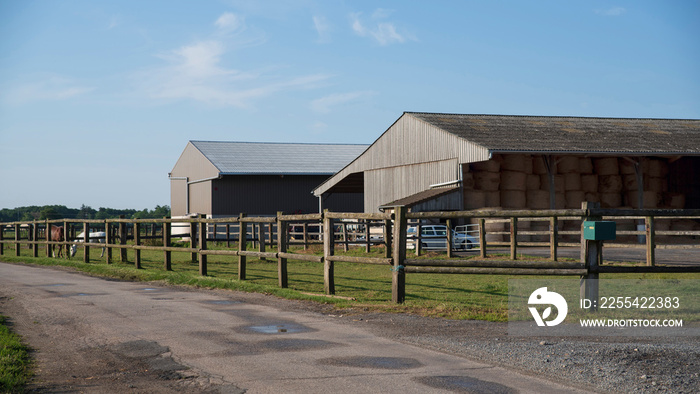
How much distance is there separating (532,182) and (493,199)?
2325mm

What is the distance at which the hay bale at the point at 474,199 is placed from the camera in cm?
2981

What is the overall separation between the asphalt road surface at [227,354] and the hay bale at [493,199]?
1996 cm

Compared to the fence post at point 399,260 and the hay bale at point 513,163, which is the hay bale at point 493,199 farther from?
the fence post at point 399,260

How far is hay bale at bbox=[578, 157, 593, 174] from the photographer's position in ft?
106

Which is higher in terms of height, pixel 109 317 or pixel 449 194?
pixel 449 194

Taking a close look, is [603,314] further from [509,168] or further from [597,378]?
[509,168]

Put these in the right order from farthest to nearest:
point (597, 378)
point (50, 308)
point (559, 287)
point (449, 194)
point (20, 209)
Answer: point (20, 209), point (449, 194), point (559, 287), point (50, 308), point (597, 378)

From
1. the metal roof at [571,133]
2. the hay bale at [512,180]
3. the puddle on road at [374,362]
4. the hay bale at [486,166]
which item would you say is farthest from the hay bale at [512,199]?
the puddle on road at [374,362]

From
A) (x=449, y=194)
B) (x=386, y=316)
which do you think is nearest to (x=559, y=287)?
(x=386, y=316)

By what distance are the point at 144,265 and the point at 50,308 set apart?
996 cm

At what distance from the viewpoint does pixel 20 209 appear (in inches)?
4412

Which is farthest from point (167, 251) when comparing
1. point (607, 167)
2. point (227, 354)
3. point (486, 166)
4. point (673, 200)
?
point (673, 200)

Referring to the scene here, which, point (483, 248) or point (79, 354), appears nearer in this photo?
point (79, 354)

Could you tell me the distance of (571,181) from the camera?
1253 inches
